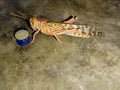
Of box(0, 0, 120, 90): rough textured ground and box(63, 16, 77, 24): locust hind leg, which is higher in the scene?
box(63, 16, 77, 24): locust hind leg

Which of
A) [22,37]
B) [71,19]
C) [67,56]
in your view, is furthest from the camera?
[71,19]

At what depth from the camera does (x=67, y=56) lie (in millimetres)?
4352

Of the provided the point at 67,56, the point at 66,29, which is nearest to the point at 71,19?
the point at 66,29

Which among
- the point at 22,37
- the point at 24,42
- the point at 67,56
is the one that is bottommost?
the point at 67,56

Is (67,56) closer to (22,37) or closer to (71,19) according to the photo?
(71,19)

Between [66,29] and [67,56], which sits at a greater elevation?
[66,29]

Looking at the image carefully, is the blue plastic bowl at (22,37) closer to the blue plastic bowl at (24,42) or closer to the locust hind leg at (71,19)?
the blue plastic bowl at (24,42)

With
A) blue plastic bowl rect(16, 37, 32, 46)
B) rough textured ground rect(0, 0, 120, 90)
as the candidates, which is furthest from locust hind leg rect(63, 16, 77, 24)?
blue plastic bowl rect(16, 37, 32, 46)

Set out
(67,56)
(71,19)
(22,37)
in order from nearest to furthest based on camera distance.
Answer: (67,56), (22,37), (71,19)

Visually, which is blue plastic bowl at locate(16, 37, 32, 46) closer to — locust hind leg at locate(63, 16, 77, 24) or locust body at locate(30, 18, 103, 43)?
locust body at locate(30, 18, 103, 43)

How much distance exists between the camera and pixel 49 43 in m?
4.63

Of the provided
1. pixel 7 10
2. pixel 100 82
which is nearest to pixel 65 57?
pixel 100 82

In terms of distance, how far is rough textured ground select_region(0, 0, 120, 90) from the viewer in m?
3.99

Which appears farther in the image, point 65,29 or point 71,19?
point 71,19
